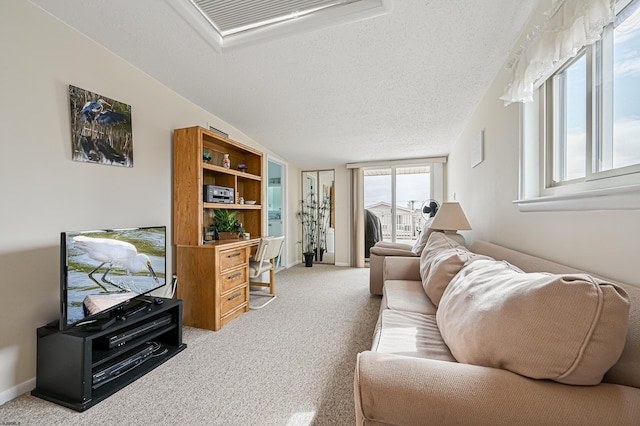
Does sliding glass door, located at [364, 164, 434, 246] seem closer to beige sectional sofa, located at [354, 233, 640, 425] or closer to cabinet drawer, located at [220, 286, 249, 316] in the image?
cabinet drawer, located at [220, 286, 249, 316]

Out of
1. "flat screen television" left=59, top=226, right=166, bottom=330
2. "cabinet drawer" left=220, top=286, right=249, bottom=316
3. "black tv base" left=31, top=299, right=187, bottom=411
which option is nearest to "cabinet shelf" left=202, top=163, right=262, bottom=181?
"flat screen television" left=59, top=226, right=166, bottom=330

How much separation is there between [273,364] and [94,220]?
171cm

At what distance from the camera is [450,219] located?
8.00 feet

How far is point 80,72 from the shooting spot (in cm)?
178

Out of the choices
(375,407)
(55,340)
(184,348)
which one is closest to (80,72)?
(55,340)

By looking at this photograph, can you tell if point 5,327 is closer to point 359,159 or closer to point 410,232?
point 359,159

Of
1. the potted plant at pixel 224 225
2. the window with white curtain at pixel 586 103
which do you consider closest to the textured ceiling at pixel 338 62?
the window with white curtain at pixel 586 103

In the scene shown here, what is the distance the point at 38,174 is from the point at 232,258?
1537 millimetres

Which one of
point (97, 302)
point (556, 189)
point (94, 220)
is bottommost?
point (97, 302)

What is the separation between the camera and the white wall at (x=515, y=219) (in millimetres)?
915

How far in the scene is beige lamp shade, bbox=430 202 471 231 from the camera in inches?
94.7

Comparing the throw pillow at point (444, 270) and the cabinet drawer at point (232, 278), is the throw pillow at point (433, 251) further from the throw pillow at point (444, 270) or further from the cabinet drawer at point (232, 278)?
the cabinet drawer at point (232, 278)

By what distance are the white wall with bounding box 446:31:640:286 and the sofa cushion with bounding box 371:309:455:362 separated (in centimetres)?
71

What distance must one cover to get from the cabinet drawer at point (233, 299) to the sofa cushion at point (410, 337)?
1.63m
